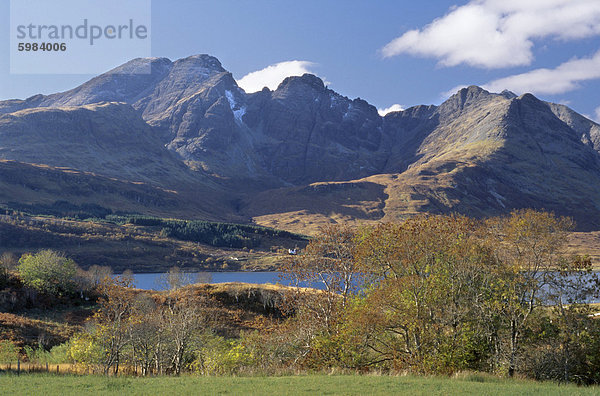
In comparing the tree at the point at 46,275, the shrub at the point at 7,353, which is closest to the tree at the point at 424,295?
the shrub at the point at 7,353

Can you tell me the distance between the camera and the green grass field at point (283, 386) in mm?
27562

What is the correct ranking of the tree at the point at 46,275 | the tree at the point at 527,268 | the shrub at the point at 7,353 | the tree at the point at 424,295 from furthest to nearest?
the tree at the point at 46,275
the shrub at the point at 7,353
the tree at the point at 527,268
the tree at the point at 424,295

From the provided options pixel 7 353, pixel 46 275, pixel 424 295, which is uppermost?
pixel 424 295

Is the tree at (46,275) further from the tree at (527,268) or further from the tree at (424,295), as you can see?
the tree at (527,268)

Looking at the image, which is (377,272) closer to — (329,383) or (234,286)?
(329,383)

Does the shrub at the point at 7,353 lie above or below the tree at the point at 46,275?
below

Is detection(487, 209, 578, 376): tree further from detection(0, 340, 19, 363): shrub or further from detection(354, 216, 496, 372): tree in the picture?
detection(0, 340, 19, 363): shrub

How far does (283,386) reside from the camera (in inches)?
1151

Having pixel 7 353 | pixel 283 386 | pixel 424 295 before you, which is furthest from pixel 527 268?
pixel 7 353

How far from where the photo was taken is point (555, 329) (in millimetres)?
36094

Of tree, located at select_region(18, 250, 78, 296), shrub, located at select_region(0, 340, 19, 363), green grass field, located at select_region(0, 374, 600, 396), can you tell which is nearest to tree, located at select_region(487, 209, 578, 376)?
green grass field, located at select_region(0, 374, 600, 396)

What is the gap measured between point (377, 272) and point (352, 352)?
708 cm

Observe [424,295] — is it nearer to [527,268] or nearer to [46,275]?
[527,268]

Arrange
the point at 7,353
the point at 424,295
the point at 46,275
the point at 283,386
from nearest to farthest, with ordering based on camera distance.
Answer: the point at 283,386 → the point at 424,295 → the point at 7,353 → the point at 46,275
